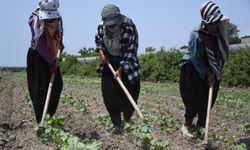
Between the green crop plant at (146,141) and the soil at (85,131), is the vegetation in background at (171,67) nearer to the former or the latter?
the soil at (85,131)

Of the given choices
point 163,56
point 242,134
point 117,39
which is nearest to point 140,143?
point 117,39

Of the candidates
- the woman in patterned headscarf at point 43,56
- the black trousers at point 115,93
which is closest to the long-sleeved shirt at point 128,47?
the black trousers at point 115,93

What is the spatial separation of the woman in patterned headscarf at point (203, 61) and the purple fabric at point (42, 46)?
1.63 metres

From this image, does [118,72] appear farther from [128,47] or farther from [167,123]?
[167,123]

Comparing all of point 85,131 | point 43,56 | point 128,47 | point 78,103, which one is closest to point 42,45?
point 43,56

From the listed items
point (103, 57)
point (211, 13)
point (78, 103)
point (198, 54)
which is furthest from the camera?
point (78, 103)

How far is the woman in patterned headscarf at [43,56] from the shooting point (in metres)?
5.39

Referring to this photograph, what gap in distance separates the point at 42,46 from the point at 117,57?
93cm

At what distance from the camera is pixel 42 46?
5512mm

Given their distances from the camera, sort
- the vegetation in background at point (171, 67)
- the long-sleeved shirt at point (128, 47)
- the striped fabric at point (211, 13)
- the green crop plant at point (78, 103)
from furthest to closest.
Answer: the vegetation in background at point (171, 67) < the green crop plant at point (78, 103) < the long-sleeved shirt at point (128, 47) < the striped fabric at point (211, 13)

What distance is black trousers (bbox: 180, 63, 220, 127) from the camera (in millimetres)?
5453

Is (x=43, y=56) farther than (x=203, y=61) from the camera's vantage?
Yes

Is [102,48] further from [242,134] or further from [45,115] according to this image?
[242,134]

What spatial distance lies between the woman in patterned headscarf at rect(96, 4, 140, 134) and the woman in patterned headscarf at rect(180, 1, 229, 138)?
2.09 ft
